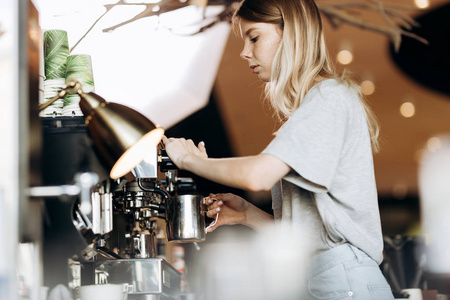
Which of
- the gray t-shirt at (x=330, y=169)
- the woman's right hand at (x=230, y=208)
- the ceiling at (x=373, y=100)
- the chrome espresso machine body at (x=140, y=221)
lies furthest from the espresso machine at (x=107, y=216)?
the ceiling at (x=373, y=100)

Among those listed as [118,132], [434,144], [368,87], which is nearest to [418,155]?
[434,144]

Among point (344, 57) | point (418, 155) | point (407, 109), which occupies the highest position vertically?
point (344, 57)

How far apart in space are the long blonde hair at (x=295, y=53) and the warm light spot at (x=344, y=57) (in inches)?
126

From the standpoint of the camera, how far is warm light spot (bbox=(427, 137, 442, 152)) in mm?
5605

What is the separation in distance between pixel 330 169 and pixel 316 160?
4 cm

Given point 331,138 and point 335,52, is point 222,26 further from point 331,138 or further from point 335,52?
point 331,138

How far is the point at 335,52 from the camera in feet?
14.8

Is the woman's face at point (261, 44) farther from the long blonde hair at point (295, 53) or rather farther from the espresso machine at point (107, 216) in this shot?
the espresso machine at point (107, 216)

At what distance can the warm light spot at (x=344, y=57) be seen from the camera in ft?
15.1

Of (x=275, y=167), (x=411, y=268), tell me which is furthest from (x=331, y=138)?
(x=411, y=268)

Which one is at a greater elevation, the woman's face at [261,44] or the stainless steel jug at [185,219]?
the woman's face at [261,44]

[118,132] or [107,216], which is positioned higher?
[118,132]

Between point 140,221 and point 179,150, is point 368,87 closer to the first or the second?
point 140,221

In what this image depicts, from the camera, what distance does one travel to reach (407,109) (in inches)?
203
